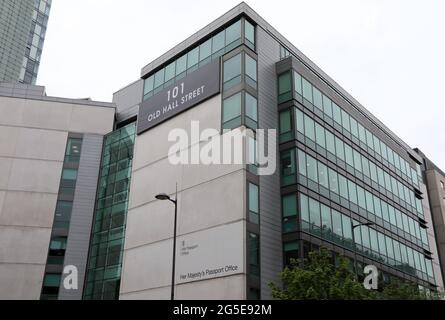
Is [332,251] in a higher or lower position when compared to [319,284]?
higher

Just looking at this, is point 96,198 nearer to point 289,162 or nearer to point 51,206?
point 51,206

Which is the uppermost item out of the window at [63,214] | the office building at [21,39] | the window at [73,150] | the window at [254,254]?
the office building at [21,39]

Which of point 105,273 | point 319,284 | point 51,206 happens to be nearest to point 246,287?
point 319,284

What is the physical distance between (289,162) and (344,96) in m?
15.0

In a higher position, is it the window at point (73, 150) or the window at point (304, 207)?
the window at point (73, 150)

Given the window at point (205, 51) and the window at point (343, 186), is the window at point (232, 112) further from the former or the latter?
the window at point (343, 186)

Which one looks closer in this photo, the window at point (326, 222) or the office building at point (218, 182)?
the office building at point (218, 182)

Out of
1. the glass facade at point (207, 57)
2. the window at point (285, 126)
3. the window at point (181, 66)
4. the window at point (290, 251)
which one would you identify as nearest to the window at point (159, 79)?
the glass facade at point (207, 57)

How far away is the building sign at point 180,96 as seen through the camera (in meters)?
36.2

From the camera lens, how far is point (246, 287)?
27.6 meters

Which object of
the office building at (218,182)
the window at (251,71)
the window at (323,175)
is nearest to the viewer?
the office building at (218,182)

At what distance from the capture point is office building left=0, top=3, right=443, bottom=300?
30844 millimetres

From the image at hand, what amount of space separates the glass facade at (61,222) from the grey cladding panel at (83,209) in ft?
1.40

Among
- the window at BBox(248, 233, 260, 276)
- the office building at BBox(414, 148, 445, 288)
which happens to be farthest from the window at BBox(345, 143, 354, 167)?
the office building at BBox(414, 148, 445, 288)
